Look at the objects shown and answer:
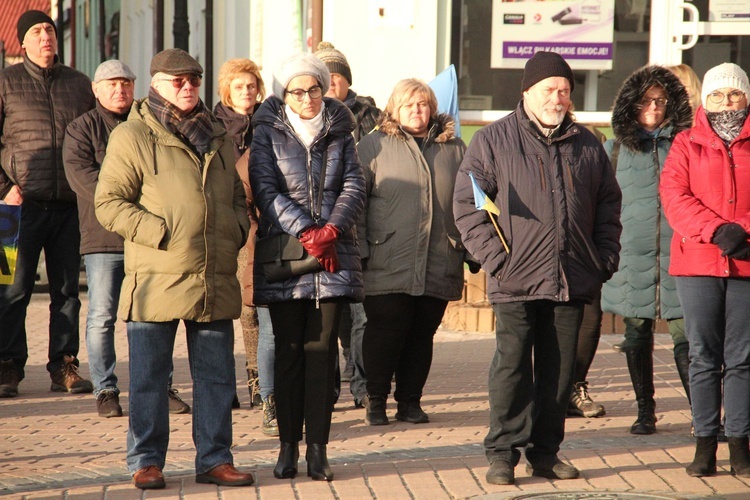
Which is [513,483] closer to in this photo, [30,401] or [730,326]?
[730,326]

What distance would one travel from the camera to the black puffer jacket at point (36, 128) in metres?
8.86

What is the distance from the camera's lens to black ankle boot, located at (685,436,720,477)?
665 cm

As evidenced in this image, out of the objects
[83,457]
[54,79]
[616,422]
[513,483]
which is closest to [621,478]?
[513,483]

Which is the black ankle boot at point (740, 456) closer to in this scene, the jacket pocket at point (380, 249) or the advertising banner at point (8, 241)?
the jacket pocket at point (380, 249)

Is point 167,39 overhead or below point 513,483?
overhead

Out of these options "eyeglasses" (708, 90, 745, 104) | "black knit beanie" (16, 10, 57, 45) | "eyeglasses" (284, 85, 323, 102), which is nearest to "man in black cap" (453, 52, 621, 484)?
"eyeglasses" (708, 90, 745, 104)

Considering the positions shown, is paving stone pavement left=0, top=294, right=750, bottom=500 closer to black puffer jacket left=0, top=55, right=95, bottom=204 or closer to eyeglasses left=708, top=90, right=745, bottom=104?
black puffer jacket left=0, top=55, right=95, bottom=204

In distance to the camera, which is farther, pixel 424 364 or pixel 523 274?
pixel 424 364

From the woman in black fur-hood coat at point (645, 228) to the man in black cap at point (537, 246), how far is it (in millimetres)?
1293

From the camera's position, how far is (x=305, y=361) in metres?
6.67

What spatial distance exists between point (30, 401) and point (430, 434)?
8.84 feet

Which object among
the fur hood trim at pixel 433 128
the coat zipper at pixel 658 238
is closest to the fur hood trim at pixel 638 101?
the coat zipper at pixel 658 238

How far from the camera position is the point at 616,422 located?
823 cm

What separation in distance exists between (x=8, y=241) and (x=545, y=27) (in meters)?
6.66
